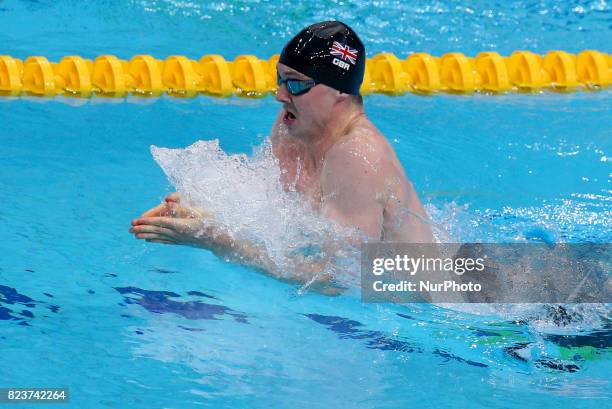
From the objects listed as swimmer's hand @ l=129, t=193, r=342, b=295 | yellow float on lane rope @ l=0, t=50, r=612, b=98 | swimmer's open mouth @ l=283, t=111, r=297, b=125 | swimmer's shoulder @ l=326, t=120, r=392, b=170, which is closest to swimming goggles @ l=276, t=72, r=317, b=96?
swimmer's open mouth @ l=283, t=111, r=297, b=125

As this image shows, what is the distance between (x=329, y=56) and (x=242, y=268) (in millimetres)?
1068

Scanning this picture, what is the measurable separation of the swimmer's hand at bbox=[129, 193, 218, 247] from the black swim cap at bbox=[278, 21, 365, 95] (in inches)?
27.0

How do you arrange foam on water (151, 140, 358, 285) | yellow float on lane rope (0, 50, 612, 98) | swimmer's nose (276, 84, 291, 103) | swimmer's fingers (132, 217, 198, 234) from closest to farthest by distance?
swimmer's fingers (132, 217, 198, 234), foam on water (151, 140, 358, 285), swimmer's nose (276, 84, 291, 103), yellow float on lane rope (0, 50, 612, 98)

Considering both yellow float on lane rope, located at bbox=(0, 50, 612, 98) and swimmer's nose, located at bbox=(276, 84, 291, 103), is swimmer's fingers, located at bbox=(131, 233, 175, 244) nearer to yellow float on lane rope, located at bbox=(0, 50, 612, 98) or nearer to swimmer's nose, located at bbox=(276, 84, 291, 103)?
swimmer's nose, located at bbox=(276, 84, 291, 103)

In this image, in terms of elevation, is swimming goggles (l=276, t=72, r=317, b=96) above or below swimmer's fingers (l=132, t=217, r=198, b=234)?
above

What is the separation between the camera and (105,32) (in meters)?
7.27

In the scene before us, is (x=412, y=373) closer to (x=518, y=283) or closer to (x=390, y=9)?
(x=518, y=283)

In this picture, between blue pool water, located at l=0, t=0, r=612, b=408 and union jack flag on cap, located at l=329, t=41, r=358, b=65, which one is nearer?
blue pool water, located at l=0, t=0, r=612, b=408

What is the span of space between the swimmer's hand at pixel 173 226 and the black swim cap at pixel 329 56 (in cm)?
69

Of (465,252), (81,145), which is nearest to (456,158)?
(465,252)

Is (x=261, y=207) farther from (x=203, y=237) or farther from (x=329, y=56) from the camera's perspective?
(x=329, y=56)

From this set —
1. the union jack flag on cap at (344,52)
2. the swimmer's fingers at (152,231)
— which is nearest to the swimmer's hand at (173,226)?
the swimmer's fingers at (152,231)

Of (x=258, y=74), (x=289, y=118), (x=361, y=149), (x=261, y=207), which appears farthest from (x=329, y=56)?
(x=258, y=74)

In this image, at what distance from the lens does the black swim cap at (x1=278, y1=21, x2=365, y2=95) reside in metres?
3.67
